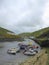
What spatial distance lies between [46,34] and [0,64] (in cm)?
13433

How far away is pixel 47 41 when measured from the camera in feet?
456

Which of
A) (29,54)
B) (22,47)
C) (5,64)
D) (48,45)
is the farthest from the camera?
(48,45)

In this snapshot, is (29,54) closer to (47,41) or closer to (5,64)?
(5,64)

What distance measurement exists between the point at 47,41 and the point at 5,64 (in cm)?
8116

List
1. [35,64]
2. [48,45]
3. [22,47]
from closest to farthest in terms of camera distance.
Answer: [35,64], [22,47], [48,45]

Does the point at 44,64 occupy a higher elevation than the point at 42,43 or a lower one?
lower

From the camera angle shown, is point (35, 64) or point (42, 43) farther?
point (42, 43)

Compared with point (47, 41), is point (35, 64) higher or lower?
lower

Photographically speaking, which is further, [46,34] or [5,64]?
[46,34]

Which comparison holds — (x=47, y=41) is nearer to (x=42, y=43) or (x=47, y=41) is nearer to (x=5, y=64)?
(x=42, y=43)

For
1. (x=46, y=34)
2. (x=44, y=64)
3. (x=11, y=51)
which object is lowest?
(x=44, y=64)

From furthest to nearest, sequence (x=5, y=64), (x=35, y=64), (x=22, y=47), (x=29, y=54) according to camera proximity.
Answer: (x=22, y=47)
(x=29, y=54)
(x=5, y=64)
(x=35, y=64)

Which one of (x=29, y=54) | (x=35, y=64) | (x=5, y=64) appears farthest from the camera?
(x=29, y=54)

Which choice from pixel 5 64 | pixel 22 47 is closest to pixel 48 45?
pixel 22 47
